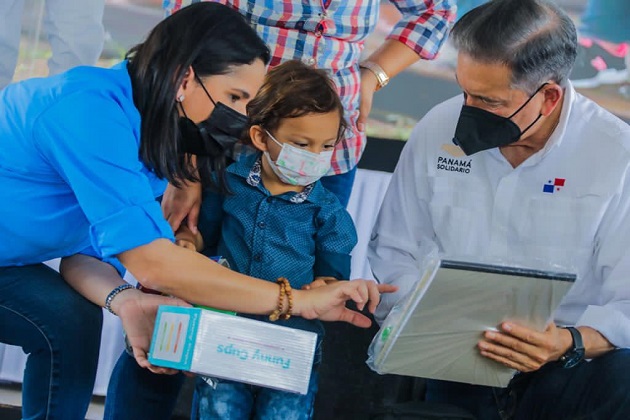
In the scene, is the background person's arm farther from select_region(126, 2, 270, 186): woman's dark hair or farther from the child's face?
select_region(126, 2, 270, 186): woman's dark hair

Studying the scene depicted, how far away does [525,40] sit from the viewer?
2.06m

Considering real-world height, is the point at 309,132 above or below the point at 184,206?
above

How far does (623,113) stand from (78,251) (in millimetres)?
1994

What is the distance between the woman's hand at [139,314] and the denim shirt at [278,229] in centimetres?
28

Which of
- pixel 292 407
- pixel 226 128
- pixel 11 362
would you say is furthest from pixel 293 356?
pixel 11 362

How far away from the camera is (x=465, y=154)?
2.25 meters

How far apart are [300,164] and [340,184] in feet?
0.90

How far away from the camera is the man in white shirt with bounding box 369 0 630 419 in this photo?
202cm

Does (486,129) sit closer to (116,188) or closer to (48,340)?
(116,188)

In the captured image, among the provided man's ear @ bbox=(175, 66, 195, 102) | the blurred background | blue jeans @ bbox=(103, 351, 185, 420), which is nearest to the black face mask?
man's ear @ bbox=(175, 66, 195, 102)

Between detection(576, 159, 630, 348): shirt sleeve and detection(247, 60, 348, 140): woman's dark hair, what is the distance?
68cm

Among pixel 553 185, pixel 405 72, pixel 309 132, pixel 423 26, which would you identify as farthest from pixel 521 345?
pixel 405 72

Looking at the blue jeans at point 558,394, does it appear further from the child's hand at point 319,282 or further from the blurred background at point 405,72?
the blurred background at point 405,72

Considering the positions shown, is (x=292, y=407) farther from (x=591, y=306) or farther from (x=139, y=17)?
(x=139, y=17)
